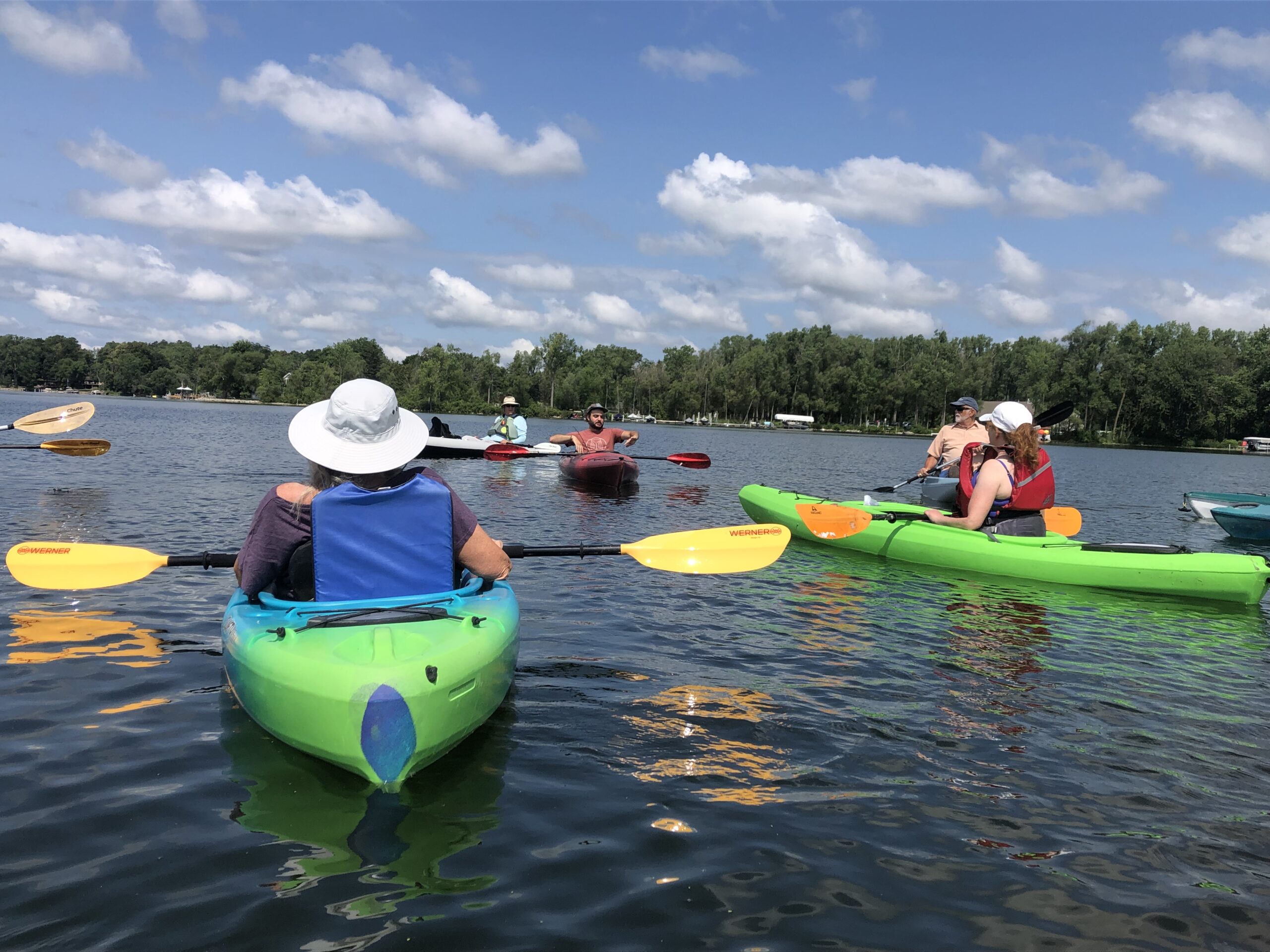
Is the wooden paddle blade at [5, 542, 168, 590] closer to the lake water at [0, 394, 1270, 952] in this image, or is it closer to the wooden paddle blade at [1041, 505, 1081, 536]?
the lake water at [0, 394, 1270, 952]

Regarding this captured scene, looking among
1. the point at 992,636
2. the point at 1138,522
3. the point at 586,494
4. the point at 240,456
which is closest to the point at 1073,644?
A: the point at 992,636

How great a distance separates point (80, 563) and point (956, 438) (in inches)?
475

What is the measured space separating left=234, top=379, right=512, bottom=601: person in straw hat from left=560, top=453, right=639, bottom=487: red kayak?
13.5 m

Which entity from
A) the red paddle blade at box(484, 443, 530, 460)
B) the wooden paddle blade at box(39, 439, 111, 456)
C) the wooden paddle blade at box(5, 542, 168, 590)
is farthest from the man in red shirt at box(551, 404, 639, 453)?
the wooden paddle blade at box(5, 542, 168, 590)

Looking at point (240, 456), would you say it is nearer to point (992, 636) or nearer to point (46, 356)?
point (992, 636)

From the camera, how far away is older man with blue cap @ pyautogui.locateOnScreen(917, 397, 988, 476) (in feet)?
44.7

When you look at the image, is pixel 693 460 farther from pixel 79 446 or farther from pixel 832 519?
pixel 79 446

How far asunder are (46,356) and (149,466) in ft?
531

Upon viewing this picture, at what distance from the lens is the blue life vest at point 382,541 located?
4125mm

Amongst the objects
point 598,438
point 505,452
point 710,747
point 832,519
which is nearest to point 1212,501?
point 832,519

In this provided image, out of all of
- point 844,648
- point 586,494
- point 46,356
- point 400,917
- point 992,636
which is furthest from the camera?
point 46,356

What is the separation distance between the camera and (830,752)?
15.4ft

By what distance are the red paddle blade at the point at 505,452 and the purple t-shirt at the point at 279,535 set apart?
53.6 ft

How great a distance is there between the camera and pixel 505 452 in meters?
21.2
